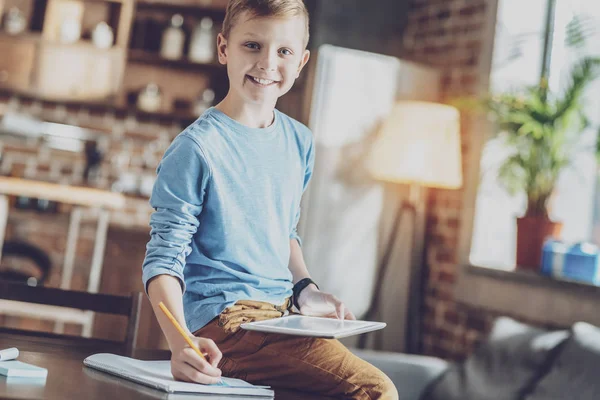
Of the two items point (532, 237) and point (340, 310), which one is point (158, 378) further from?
point (532, 237)

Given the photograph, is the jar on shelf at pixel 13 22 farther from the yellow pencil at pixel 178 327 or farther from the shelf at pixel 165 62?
the yellow pencil at pixel 178 327

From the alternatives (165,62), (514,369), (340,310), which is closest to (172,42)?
(165,62)

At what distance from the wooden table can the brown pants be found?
2 cm

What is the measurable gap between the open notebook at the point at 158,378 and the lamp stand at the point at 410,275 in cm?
317

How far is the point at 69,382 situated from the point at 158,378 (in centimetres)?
11

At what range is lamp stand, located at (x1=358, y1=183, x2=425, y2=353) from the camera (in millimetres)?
4355

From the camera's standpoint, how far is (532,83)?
418cm

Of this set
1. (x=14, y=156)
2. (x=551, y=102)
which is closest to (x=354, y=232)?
(x=551, y=102)

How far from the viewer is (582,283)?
3361 millimetres

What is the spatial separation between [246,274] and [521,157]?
107 inches

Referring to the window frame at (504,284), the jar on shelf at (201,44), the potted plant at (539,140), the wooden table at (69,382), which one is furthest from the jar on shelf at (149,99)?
the wooden table at (69,382)

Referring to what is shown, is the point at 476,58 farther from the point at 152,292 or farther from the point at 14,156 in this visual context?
the point at 152,292

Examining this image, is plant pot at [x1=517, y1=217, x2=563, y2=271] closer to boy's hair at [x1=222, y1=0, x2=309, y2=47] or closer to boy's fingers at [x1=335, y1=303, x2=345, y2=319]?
boy's fingers at [x1=335, y1=303, x2=345, y2=319]

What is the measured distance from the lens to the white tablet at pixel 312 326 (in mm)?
1051
